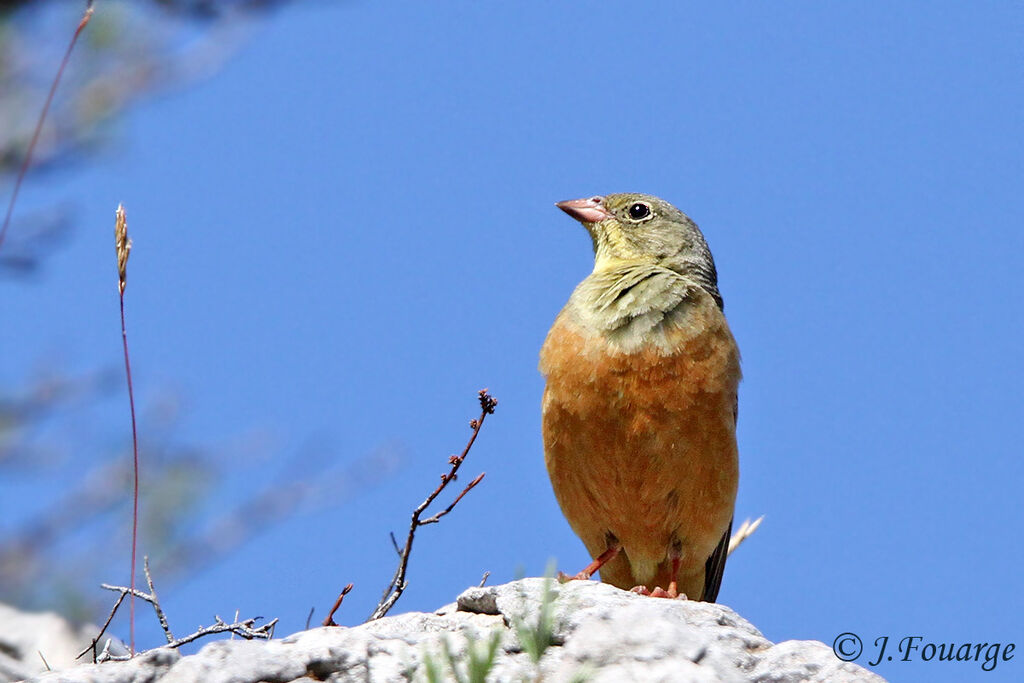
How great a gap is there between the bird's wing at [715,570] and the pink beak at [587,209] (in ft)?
5.65

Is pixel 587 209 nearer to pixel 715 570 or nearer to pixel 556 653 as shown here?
pixel 715 570

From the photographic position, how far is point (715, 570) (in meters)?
6.04

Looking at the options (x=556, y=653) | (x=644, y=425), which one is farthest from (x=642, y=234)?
(x=556, y=653)

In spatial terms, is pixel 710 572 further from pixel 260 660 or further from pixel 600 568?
pixel 260 660

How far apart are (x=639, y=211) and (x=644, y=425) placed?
1.67 metres

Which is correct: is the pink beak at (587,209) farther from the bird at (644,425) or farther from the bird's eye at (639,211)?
the bird at (644,425)

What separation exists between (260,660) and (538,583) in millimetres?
995

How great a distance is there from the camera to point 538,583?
4.21 metres

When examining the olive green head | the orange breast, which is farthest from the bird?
the olive green head

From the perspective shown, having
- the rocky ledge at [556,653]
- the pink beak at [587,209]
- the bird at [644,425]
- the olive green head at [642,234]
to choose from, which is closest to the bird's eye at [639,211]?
the olive green head at [642,234]

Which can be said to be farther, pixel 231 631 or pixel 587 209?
pixel 587 209

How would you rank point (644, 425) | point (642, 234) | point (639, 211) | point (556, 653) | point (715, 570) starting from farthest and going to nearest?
point (639, 211) → point (642, 234) → point (715, 570) → point (644, 425) → point (556, 653)

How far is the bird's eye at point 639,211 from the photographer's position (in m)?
6.67

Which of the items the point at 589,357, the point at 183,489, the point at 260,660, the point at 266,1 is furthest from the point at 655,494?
the point at 266,1
